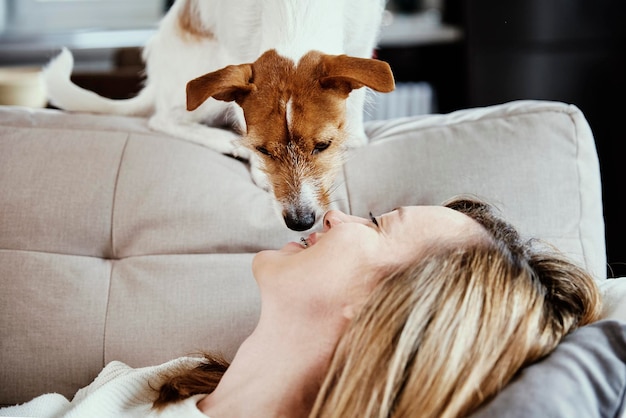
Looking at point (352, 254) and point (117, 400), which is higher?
point (352, 254)

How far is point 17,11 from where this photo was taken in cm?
288

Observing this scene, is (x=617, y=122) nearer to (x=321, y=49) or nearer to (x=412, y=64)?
(x=321, y=49)

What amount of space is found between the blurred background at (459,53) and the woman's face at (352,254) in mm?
477

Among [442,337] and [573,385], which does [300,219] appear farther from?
[573,385]

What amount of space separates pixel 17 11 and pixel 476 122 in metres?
2.32

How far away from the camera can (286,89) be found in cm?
114

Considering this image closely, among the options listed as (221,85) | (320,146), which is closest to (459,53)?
(320,146)

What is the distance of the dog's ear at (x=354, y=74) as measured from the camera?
42.8 inches

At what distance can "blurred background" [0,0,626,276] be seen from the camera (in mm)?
1510

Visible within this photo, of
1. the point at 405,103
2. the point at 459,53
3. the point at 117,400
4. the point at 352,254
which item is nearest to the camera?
the point at 352,254

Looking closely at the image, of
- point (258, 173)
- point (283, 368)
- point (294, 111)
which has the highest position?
point (294, 111)

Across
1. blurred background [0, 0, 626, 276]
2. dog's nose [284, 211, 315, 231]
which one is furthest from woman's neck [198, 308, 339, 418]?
blurred background [0, 0, 626, 276]

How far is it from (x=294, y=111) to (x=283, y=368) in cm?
43

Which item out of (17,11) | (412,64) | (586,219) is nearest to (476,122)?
(586,219)
